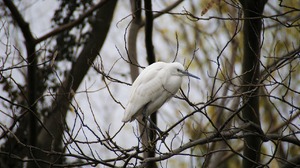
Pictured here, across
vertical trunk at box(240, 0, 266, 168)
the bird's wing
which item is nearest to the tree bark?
the bird's wing

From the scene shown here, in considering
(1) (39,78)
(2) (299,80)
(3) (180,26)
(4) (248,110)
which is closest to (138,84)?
(4) (248,110)

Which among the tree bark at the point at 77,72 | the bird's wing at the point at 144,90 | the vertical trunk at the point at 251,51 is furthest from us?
the tree bark at the point at 77,72

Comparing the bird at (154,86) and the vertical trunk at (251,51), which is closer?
the vertical trunk at (251,51)

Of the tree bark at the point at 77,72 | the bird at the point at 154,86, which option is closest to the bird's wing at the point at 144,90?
the bird at the point at 154,86

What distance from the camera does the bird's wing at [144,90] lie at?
476 centimetres

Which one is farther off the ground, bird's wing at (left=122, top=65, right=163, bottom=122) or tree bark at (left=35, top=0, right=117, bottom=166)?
tree bark at (left=35, top=0, right=117, bottom=166)

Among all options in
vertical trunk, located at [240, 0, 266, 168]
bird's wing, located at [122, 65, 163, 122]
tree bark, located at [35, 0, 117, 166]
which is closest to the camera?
vertical trunk, located at [240, 0, 266, 168]

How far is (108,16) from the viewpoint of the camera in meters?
7.16

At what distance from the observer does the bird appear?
15.8ft

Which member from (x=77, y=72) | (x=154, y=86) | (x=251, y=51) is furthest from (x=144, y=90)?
(x=77, y=72)

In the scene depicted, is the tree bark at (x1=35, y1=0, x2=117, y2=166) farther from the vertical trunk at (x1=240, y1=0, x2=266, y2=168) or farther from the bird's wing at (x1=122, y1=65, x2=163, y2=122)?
the vertical trunk at (x1=240, y1=0, x2=266, y2=168)

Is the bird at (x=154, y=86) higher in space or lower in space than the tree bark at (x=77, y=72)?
lower

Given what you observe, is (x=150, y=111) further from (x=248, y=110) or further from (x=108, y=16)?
(x=108, y=16)

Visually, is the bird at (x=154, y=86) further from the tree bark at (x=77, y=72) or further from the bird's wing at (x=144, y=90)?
the tree bark at (x=77, y=72)
